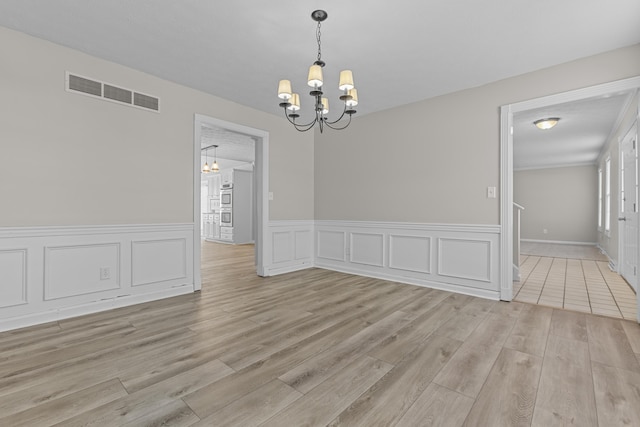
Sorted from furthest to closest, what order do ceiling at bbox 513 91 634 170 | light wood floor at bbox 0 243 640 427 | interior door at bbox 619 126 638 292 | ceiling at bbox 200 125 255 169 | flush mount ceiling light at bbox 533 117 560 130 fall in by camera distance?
ceiling at bbox 200 125 255 169
flush mount ceiling light at bbox 533 117 560 130
ceiling at bbox 513 91 634 170
interior door at bbox 619 126 638 292
light wood floor at bbox 0 243 640 427

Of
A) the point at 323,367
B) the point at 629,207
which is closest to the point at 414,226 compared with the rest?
the point at 323,367

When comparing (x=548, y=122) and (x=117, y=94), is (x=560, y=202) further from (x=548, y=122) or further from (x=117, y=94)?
(x=117, y=94)

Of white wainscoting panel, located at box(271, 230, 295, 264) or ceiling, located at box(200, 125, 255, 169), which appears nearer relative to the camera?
white wainscoting panel, located at box(271, 230, 295, 264)

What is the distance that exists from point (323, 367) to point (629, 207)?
16.7 ft

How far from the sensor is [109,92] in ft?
10.3

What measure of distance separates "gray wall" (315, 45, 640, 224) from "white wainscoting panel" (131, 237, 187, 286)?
2452 mm


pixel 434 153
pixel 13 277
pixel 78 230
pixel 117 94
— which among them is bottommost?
pixel 13 277

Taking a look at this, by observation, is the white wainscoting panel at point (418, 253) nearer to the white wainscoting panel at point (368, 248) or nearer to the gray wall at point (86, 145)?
the white wainscoting panel at point (368, 248)

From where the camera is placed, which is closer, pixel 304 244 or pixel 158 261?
pixel 158 261

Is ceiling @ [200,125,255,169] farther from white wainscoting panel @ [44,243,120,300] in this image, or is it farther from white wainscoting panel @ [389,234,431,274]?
white wainscoting panel @ [389,234,431,274]

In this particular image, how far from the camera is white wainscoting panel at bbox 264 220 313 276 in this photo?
4828 millimetres

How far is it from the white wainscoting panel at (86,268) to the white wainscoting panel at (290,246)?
4.42ft

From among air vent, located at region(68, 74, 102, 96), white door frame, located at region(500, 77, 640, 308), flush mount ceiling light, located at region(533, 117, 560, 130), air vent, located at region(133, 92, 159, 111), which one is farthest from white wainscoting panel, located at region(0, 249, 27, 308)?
flush mount ceiling light, located at region(533, 117, 560, 130)

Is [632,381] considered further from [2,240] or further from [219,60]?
[2,240]
